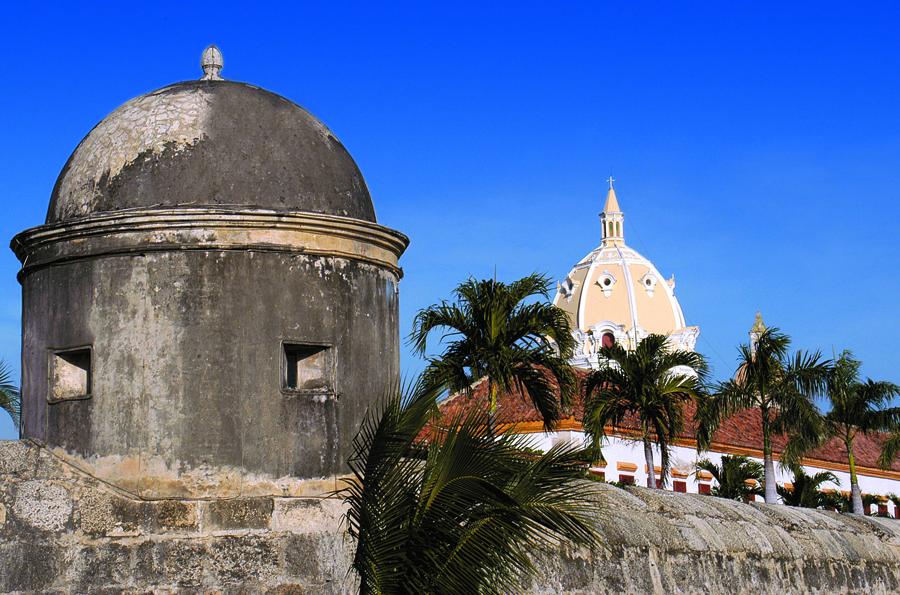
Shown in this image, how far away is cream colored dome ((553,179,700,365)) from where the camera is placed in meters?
84.9

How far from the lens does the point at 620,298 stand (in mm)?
86625

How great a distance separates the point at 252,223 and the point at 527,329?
428 inches

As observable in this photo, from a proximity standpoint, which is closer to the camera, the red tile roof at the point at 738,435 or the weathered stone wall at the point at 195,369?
the weathered stone wall at the point at 195,369

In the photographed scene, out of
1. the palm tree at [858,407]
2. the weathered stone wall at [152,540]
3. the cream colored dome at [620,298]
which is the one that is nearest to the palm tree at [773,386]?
the palm tree at [858,407]

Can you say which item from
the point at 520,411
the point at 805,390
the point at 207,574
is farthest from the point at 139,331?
the point at 520,411

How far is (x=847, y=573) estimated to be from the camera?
1130 cm

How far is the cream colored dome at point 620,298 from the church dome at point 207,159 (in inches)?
3019

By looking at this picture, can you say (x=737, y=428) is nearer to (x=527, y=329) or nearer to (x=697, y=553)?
(x=527, y=329)

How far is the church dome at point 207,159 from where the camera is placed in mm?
7141

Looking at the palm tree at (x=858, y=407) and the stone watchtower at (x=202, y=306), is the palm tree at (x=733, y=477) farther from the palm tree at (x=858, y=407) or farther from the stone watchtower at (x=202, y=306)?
the stone watchtower at (x=202, y=306)

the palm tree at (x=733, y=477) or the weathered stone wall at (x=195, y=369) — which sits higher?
the weathered stone wall at (x=195, y=369)

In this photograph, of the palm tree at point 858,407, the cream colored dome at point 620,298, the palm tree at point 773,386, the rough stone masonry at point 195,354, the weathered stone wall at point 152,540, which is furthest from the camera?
the cream colored dome at point 620,298

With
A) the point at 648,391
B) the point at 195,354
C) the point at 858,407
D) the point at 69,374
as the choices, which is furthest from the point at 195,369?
the point at 858,407

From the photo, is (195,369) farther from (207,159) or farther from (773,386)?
(773,386)
